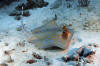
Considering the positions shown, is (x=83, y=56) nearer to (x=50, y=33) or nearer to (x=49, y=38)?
(x=49, y=38)

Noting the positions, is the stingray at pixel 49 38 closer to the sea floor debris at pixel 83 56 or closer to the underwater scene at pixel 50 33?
the underwater scene at pixel 50 33

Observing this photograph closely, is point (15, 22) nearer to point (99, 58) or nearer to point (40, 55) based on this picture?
point (40, 55)

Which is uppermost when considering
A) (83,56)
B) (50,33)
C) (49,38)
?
(50,33)

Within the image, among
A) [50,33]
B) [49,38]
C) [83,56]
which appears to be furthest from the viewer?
[50,33]

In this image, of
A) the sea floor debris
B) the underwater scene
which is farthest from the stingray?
Result: the sea floor debris

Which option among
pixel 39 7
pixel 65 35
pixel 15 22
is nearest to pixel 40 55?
pixel 65 35

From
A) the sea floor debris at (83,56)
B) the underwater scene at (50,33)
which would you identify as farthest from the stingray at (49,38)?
the sea floor debris at (83,56)

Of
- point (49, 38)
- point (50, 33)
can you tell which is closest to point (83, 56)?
point (49, 38)

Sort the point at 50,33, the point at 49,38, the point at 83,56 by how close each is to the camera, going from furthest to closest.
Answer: the point at 50,33, the point at 49,38, the point at 83,56
